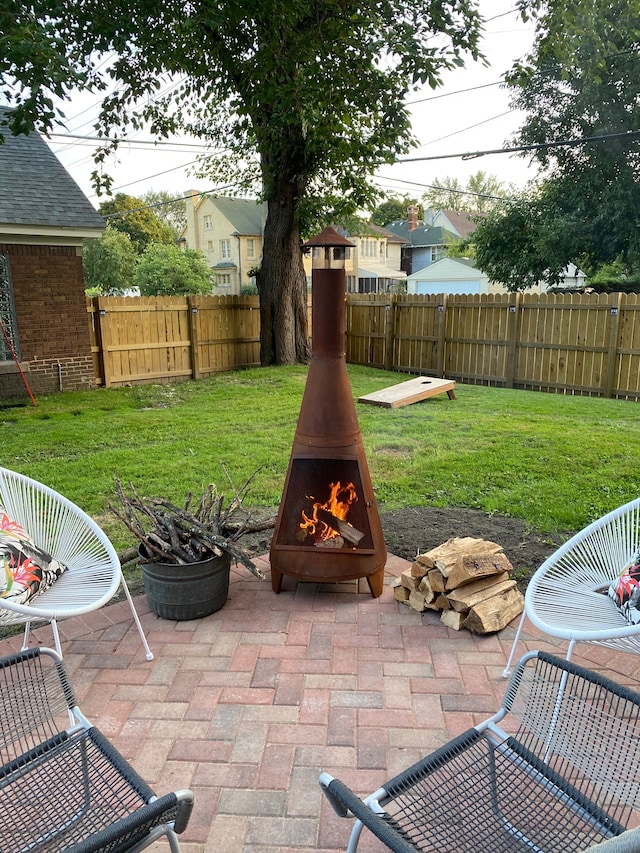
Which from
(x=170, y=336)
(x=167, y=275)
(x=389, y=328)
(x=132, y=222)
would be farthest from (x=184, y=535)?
(x=132, y=222)

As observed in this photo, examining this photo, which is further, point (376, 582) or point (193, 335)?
point (193, 335)

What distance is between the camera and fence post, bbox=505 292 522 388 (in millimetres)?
11125

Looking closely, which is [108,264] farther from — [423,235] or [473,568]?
[473,568]

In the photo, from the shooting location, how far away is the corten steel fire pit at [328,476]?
3252 millimetres

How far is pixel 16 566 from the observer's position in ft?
8.32

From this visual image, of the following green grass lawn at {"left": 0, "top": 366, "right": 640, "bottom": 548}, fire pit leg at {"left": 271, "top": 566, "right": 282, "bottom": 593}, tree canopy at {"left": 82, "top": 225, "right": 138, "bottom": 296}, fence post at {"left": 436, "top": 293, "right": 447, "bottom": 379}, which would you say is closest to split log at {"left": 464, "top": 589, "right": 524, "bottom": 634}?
fire pit leg at {"left": 271, "top": 566, "right": 282, "bottom": 593}

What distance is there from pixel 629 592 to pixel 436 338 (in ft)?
34.0

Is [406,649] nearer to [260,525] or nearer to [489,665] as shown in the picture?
[489,665]

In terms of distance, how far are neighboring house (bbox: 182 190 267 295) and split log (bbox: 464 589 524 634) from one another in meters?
31.8

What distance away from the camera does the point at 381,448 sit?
668 centimetres

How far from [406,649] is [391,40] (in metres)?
5.34

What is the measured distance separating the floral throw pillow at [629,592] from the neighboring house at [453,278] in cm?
2806

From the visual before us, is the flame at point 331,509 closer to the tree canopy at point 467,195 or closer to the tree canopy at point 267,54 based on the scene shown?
the tree canopy at point 267,54

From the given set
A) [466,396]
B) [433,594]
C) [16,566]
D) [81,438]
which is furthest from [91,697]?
[466,396]
